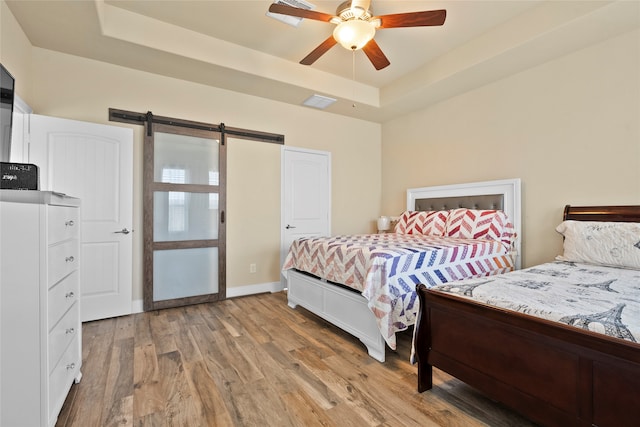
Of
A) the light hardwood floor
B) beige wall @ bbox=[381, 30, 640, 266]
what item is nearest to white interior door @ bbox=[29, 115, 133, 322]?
the light hardwood floor

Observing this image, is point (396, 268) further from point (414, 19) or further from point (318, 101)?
point (318, 101)

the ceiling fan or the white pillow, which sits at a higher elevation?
the ceiling fan

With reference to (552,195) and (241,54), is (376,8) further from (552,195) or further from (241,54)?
(552,195)

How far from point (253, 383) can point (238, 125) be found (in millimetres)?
3130

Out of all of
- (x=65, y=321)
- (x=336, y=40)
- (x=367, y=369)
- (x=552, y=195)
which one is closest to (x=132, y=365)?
(x=65, y=321)

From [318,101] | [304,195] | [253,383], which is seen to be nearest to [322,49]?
[318,101]

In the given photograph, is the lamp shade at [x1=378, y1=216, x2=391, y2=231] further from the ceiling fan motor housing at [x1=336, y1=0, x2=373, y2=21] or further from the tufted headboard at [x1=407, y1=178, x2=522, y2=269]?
the ceiling fan motor housing at [x1=336, y1=0, x2=373, y2=21]

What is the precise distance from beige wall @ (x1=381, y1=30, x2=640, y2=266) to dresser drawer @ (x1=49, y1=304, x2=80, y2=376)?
4109mm

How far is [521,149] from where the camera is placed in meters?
3.37

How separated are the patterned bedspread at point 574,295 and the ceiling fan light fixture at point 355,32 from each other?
205 centimetres

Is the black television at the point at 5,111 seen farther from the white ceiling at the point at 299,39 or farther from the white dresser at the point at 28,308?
the white dresser at the point at 28,308

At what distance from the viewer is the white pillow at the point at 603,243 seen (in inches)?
89.5

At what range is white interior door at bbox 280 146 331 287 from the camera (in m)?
4.28

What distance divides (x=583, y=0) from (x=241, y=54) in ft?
10.4
